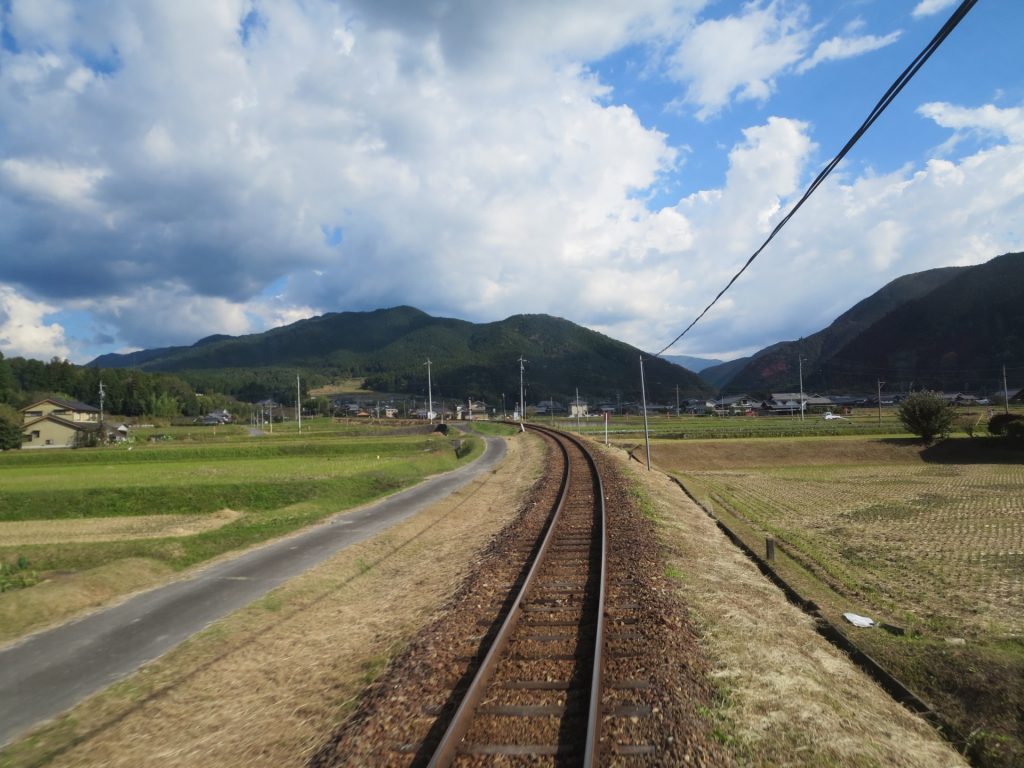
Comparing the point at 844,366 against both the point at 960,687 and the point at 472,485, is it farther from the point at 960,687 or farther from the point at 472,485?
the point at 960,687

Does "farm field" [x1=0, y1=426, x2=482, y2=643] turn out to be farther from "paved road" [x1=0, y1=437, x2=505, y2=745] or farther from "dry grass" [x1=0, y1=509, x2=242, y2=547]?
"paved road" [x1=0, y1=437, x2=505, y2=745]

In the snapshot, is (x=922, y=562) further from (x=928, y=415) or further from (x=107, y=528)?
(x=928, y=415)

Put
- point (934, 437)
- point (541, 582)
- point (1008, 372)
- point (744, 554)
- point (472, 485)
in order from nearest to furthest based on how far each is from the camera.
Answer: point (541, 582) → point (744, 554) → point (472, 485) → point (934, 437) → point (1008, 372)

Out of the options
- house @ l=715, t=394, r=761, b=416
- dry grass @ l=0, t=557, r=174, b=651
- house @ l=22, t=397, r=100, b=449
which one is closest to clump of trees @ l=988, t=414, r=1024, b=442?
dry grass @ l=0, t=557, r=174, b=651

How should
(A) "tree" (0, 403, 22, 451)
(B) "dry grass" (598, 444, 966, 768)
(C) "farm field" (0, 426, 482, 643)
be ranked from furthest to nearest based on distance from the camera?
(A) "tree" (0, 403, 22, 451) < (C) "farm field" (0, 426, 482, 643) < (B) "dry grass" (598, 444, 966, 768)

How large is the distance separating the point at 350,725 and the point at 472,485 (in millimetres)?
23760

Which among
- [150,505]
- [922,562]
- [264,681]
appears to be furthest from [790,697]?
[150,505]

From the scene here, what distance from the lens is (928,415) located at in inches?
1954

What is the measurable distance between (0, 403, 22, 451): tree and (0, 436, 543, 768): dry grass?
71276 mm

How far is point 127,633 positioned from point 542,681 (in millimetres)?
7123

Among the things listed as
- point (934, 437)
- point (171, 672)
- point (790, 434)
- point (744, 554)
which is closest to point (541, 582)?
point (171, 672)

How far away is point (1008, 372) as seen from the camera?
131m

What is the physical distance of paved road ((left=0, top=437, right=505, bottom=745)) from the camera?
24.3 feet

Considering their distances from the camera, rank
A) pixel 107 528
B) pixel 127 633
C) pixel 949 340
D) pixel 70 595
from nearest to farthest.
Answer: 1. pixel 127 633
2. pixel 70 595
3. pixel 107 528
4. pixel 949 340
